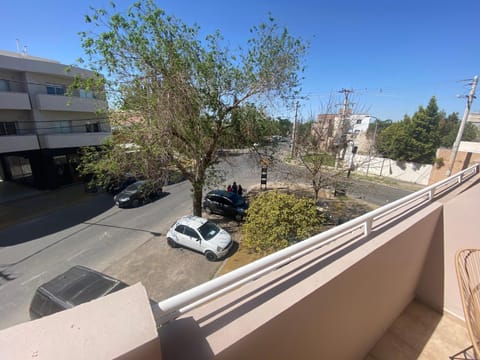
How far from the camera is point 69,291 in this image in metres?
4.69

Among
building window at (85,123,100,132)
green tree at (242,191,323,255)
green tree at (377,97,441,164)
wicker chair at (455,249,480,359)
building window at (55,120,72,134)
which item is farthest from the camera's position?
green tree at (377,97,441,164)

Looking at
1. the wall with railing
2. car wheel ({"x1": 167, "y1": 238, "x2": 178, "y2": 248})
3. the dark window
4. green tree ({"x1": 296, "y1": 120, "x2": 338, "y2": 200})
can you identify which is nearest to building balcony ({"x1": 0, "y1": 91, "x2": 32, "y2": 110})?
car wheel ({"x1": 167, "y1": 238, "x2": 178, "y2": 248})

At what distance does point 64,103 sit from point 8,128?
336cm

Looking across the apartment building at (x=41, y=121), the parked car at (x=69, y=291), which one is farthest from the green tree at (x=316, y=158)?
the apartment building at (x=41, y=121)

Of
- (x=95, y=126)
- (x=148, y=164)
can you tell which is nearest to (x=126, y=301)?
(x=148, y=164)

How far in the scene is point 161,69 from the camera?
23.7 feet

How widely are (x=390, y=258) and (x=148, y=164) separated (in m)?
7.70

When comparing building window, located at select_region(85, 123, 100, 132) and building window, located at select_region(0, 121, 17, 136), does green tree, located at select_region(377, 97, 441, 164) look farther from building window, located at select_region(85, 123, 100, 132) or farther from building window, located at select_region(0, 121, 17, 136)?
building window, located at select_region(0, 121, 17, 136)

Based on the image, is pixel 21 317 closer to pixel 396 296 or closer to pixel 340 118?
pixel 396 296

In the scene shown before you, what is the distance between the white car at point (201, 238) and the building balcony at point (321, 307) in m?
5.66

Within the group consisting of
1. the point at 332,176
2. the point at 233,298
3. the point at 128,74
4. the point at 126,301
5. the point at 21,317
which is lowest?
the point at 21,317

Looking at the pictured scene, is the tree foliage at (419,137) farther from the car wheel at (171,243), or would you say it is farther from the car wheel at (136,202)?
the car wheel at (136,202)

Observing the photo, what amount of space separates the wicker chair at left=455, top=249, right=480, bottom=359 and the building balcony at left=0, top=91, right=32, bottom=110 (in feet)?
62.6

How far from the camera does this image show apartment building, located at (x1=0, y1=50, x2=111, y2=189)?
12.7 metres
